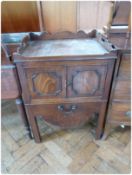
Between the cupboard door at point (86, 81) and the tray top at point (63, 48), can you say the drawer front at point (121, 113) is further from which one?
the tray top at point (63, 48)

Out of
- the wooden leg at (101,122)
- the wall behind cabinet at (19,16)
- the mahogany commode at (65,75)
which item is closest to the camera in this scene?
the mahogany commode at (65,75)

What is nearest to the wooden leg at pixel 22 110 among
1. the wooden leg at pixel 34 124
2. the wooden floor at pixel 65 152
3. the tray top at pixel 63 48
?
the wooden leg at pixel 34 124

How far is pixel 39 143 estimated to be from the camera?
124cm

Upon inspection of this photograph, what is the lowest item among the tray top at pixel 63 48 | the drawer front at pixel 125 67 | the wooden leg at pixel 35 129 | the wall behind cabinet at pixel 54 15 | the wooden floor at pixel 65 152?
the wooden floor at pixel 65 152

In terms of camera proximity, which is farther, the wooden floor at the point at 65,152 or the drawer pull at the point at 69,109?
the wooden floor at the point at 65,152

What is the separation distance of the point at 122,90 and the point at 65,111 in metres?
0.42

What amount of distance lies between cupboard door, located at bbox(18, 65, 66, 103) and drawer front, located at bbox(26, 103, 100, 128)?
3.7 inches

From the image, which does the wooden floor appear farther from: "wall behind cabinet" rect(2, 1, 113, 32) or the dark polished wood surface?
"wall behind cabinet" rect(2, 1, 113, 32)

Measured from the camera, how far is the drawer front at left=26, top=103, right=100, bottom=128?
96cm

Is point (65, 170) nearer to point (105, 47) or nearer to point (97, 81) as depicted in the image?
point (97, 81)

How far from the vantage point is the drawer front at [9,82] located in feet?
2.57

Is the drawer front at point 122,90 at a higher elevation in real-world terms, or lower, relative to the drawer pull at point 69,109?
higher

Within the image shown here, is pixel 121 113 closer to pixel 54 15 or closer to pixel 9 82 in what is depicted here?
pixel 9 82

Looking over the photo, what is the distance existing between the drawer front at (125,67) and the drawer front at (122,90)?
4 centimetres
